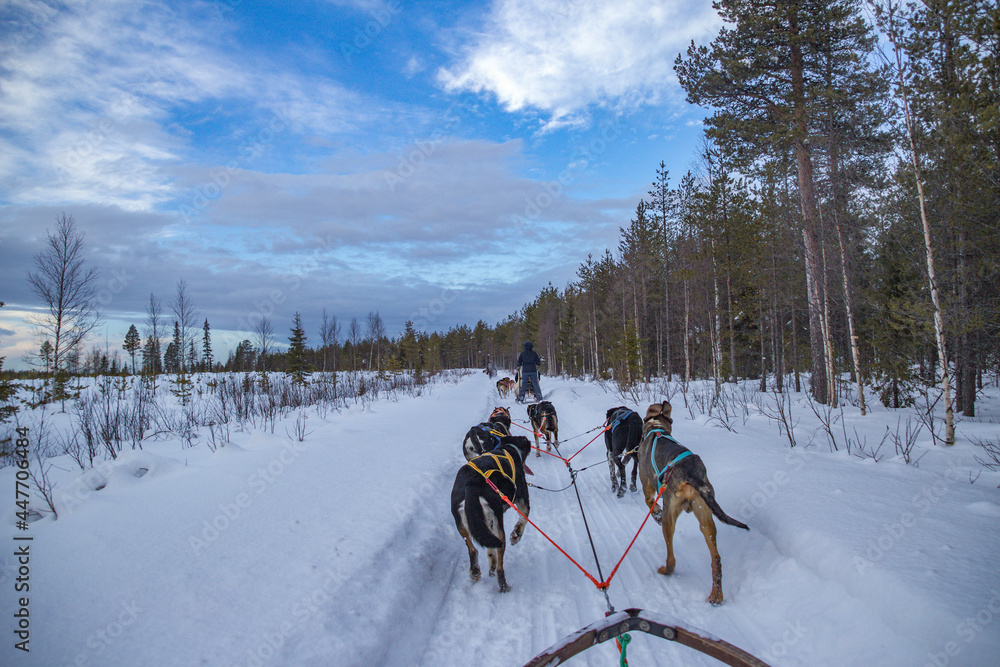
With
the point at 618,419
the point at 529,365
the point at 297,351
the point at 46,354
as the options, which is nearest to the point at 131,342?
the point at 297,351

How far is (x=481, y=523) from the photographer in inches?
124

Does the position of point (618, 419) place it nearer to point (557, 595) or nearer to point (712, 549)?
point (712, 549)

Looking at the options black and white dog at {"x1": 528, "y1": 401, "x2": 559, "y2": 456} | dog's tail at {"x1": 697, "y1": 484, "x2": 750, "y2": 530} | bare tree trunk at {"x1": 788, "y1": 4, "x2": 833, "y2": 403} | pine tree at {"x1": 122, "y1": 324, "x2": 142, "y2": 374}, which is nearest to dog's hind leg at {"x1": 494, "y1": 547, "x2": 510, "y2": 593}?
dog's tail at {"x1": 697, "y1": 484, "x2": 750, "y2": 530}

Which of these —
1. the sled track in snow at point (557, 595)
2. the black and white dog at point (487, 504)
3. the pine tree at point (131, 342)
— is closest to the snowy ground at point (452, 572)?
the sled track in snow at point (557, 595)

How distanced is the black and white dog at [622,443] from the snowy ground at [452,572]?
0.58 meters

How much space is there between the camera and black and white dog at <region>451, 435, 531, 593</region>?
3.16m

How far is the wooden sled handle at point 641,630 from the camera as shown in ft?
4.98

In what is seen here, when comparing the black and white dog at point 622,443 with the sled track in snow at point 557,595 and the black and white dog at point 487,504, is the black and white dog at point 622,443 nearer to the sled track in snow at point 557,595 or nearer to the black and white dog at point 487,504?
the sled track in snow at point 557,595

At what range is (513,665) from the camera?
97.7 inches

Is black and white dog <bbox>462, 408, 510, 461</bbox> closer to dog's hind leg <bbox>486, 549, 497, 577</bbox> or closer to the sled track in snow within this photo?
the sled track in snow

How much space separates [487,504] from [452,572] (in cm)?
90

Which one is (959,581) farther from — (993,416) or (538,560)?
(993,416)

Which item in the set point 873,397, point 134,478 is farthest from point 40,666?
Result: point 873,397

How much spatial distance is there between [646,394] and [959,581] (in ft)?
38.4
